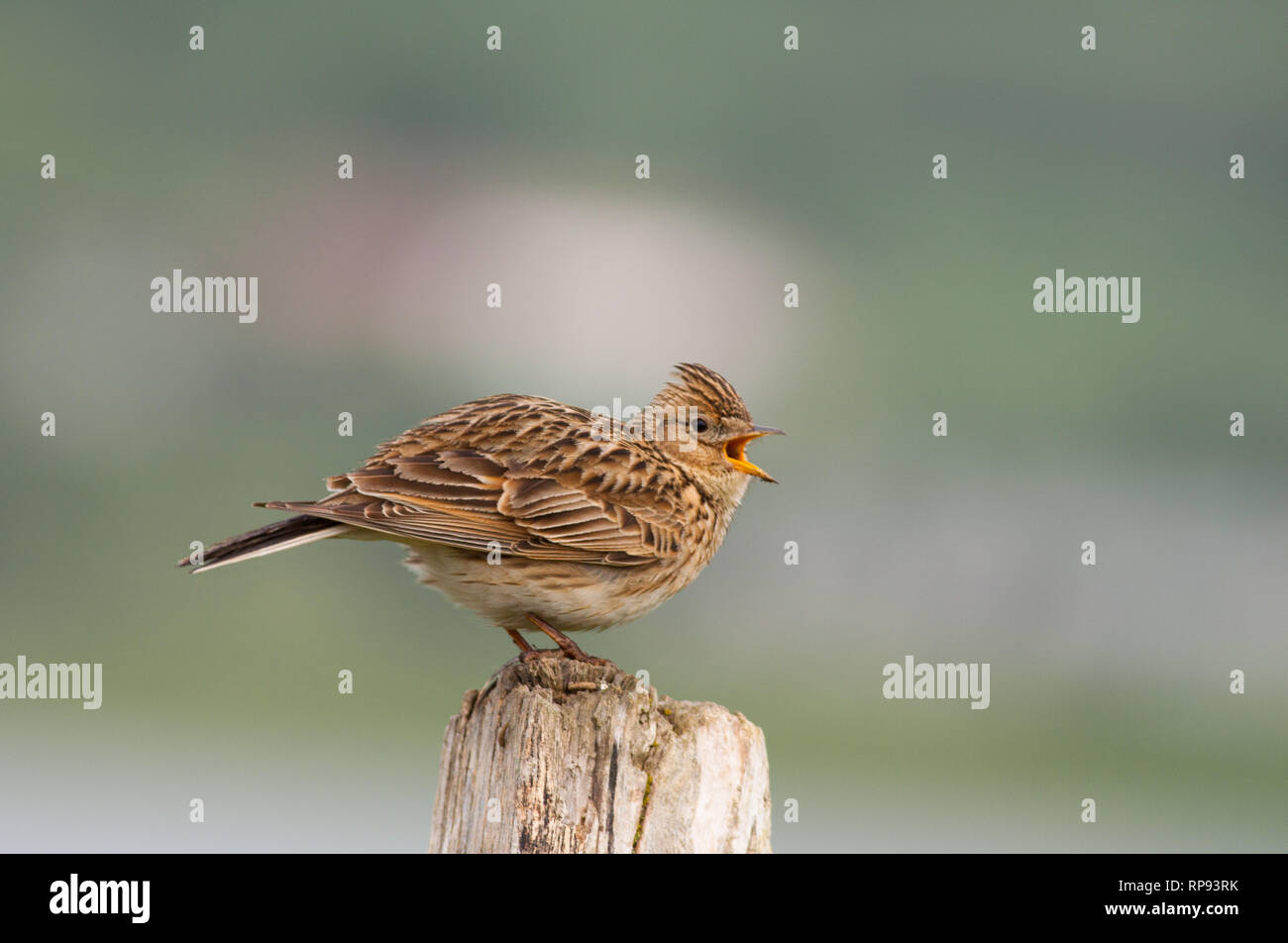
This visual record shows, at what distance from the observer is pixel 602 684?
19.6 ft

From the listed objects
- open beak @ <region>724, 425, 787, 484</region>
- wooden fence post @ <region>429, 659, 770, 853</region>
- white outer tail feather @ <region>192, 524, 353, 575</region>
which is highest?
open beak @ <region>724, 425, 787, 484</region>

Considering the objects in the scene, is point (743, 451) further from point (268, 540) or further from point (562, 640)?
point (268, 540)

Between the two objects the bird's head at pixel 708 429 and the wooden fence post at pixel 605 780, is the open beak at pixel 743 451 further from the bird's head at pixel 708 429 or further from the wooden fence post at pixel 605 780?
the wooden fence post at pixel 605 780

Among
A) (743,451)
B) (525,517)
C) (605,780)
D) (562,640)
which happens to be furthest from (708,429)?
(605,780)

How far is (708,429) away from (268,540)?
2785 millimetres

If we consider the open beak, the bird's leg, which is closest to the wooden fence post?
the bird's leg

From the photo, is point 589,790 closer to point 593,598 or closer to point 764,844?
point 764,844

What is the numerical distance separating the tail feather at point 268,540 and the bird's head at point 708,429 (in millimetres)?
2326

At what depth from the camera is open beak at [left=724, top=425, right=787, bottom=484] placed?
25.7 ft

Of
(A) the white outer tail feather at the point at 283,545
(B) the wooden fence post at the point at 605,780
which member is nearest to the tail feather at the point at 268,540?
(A) the white outer tail feather at the point at 283,545

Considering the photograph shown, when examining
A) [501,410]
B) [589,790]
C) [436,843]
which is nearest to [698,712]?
[589,790]

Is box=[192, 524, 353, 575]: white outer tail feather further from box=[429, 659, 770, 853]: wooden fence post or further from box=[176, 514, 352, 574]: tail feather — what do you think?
box=[429, 659, 770, 853]: wooden fence post

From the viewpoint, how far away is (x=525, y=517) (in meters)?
6.80

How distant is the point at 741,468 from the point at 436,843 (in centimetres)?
312
